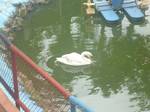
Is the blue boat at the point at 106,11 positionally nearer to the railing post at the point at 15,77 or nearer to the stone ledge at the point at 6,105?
the stone ledge at the point at 6,105

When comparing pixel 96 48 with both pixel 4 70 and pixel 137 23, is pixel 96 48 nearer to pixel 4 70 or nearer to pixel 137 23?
pixel 137 23

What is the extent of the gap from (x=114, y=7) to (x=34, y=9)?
240 centimetres

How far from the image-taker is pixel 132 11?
13.0 m

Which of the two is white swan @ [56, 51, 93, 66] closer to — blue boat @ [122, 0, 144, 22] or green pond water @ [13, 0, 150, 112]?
green pond water @ [13, 0, 150, 112]

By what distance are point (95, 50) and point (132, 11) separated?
8.50 ft

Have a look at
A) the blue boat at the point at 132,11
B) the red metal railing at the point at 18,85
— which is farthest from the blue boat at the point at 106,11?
the red metal railing at the point at 18,85

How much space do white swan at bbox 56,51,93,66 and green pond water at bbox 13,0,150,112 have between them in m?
0.16

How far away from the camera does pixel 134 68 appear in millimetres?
10062

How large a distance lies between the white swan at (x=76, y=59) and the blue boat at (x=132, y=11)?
2.61 metres

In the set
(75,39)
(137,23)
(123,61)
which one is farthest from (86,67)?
(137,23)

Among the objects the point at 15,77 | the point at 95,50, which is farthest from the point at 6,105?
the point at 95,50

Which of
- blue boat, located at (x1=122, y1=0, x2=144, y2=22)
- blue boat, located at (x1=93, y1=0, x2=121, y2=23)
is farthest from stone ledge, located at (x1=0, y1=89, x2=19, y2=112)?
blue boat, located at (x1=122, y1=0, x2=144, y2=22)

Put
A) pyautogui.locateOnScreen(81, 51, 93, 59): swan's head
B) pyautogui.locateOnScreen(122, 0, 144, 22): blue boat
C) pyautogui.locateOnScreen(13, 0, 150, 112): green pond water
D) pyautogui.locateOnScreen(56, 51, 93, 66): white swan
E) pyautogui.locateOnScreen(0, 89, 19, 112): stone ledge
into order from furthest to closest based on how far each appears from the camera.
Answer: pyautogui.locateOnScreen(122, 0, 144, 22): blue boat
pyautogui.locateOnScreen(81, 51, 93, 59): swan's head
pyautogui.locateOnScreen(56, 51, 93, 66): white swan
pyautogui.locateOnScreen(13, 0, 150, 112): green pond water
pyautogui.locateOnScreen(0, 89, 19, 112): stone ledge

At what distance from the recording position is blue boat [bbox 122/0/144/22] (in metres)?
12.5
